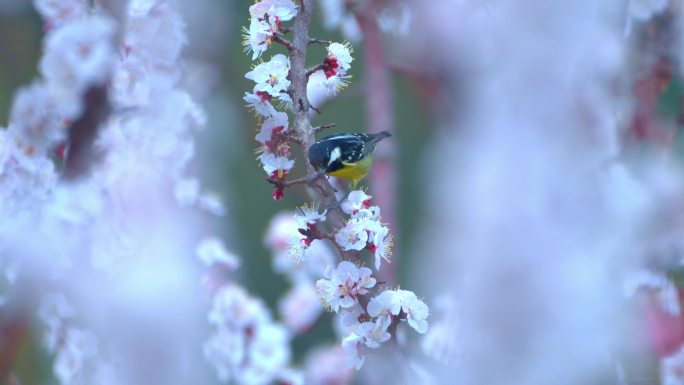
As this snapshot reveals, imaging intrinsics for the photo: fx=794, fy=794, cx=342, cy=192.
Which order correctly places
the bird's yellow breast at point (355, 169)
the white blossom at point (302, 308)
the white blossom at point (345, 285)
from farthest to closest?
the white blossom at point (302, 308)
the bird's yellow breast at point (355, 169)
the white blossom at point (345, 285)

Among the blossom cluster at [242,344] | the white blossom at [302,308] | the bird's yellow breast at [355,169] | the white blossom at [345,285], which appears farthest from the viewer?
the white blossom at [302,308]

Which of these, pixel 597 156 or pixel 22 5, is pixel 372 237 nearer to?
pixel 597 156

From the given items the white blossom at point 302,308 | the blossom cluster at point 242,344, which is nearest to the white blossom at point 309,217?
the blossom cluster at point 242,344

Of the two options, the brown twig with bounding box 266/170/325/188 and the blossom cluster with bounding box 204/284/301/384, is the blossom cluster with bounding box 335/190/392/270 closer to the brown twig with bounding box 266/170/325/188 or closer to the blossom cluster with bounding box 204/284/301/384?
the brown twig with bounding box 266/170/325/188

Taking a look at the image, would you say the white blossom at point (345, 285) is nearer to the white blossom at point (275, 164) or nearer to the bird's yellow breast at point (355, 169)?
the white blossom at point (275, 164)

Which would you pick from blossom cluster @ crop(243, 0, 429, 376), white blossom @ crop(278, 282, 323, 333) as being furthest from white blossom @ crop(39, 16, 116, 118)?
white blossom @ crop(278, 282, 323, 333)

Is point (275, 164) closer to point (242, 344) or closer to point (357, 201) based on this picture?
point (357, 201)

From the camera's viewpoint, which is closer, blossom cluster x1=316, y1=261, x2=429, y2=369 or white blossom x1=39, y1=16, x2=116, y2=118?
blossom cluster x1=316, y1=261, x2=429, y2=369

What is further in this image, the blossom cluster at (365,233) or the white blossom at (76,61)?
the white blossom at (76,61)
